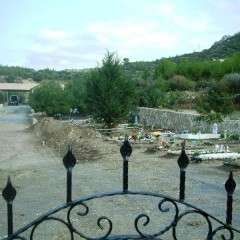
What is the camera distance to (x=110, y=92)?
107ft

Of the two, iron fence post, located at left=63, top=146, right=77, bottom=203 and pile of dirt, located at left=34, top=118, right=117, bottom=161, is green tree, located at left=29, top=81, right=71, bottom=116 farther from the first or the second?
iron fence post, located at left=63, top=146, right=77, bottom=203

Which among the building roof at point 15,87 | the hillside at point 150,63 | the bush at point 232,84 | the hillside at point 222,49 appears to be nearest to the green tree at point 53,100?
the hillside at point 150,63

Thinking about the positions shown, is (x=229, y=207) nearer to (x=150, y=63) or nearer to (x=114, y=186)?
(x=114, y=186)

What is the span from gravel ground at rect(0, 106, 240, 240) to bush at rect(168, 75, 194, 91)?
39209 millimetres

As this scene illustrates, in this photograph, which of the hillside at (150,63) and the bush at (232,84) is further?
the hillside at (150,63)

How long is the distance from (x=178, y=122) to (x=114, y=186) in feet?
66.3

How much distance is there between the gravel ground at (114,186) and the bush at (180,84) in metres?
39.2

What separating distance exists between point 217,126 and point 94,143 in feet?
24.6

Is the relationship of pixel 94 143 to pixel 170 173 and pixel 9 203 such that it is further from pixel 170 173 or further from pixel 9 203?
pixel 9 203

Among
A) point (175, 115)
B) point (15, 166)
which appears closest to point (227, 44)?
point (175, 115)

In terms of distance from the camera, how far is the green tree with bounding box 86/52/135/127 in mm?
32594

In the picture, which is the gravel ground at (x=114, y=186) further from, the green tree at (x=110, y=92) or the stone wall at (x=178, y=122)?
the green tree at (x=110, y=92)

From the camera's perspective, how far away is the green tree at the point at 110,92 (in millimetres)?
32594

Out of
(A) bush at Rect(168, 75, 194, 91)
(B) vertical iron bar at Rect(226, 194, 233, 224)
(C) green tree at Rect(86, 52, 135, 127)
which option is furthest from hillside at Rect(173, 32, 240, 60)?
(B) vertical iron bar at Rect(226, 194, 233, 224)
